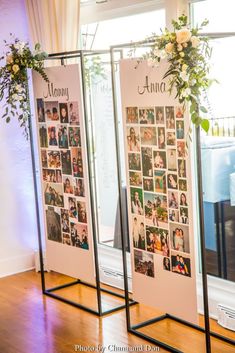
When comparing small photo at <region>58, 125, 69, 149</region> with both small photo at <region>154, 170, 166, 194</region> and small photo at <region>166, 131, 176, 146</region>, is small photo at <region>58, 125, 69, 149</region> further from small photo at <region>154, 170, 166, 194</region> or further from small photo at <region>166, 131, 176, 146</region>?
small photo at <region>166, 131, 176, 146</region>

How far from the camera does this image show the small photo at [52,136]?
4762 mm

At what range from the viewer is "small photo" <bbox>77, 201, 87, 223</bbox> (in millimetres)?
4633

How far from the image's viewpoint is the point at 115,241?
18.3 feet

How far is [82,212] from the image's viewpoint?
4.66 m

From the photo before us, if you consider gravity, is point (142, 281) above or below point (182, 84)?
below

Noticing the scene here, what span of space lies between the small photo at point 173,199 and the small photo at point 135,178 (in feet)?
0.96

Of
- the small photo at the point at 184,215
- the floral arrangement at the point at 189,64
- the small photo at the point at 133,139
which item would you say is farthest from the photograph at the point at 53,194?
the floral arrangement at the point at 189,64

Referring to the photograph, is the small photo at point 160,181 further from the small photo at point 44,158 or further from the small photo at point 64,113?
the small photo at point 44,158

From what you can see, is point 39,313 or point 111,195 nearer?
point 39,313

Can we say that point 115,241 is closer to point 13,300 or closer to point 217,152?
point 13,300

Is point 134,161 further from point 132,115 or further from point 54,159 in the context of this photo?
point 54,159

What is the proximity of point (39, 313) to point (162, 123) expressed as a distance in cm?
192

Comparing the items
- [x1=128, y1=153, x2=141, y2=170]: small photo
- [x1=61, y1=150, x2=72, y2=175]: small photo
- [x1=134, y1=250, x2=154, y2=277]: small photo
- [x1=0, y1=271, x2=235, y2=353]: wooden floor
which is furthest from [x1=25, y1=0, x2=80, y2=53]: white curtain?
[x1=0, y1=271, x2=235, y2=353]: wooden floor

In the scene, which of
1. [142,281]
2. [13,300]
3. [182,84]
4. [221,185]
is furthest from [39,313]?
[182,84]
